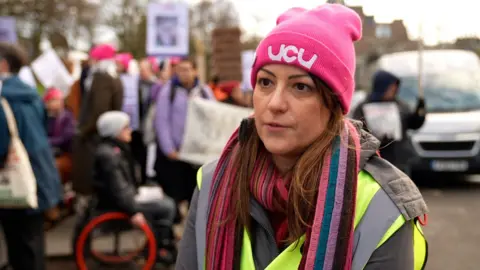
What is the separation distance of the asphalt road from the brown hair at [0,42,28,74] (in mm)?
2063

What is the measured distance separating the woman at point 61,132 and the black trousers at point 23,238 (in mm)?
2557

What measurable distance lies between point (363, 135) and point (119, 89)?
5.39 m

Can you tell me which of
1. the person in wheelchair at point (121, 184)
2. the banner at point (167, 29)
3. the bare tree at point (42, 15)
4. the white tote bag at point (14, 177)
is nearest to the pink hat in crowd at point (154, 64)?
the banner at point (167, 29)

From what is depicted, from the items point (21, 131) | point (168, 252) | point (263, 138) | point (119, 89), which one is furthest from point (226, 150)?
point (119, 89)

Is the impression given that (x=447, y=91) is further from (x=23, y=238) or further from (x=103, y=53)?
(x=23, y=238)

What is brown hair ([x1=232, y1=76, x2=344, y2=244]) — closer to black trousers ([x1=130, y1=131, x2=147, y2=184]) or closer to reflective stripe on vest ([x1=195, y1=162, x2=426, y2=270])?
reflective stripe on vest ([x1=195, y1=162, x2=426, y2=270])

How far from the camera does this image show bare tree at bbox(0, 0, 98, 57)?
25327 mm

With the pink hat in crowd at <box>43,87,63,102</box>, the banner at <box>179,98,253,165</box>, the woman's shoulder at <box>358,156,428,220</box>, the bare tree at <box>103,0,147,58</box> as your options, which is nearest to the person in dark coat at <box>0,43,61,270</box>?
the banner at <box>179,98,253,165</box>

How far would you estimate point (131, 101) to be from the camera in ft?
26.0

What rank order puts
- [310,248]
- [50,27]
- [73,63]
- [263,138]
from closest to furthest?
[310,248]
[263,138]
[73,63]
[50,27]

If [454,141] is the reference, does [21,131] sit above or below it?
above

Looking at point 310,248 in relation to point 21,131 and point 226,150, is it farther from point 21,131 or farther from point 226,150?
point 21,131

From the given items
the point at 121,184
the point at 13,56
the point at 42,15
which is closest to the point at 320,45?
the point at 13,56

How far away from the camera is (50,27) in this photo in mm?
26953
